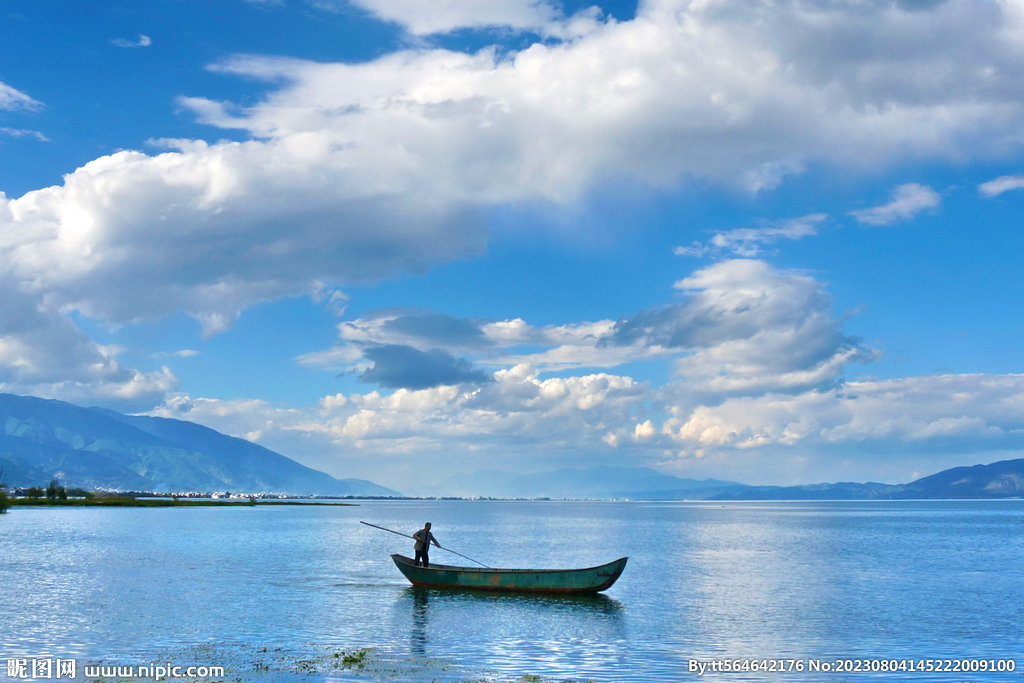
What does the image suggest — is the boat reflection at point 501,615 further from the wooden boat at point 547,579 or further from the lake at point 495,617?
the wooden boat at point 547,579

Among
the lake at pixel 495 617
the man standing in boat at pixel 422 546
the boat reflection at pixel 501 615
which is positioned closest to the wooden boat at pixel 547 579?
the boat reflection at pixel 501 615

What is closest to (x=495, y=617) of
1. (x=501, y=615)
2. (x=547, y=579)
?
(x=501, y=615)

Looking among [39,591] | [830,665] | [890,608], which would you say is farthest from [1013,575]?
[39,591]

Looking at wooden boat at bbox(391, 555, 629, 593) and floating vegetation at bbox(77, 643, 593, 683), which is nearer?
floating vegetation at bbox(77, 643, 593, 683)

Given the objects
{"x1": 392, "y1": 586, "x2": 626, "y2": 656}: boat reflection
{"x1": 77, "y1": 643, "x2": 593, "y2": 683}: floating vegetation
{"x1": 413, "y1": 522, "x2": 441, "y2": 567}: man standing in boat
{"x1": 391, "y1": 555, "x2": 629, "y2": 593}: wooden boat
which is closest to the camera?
{"x1": 77, "y1": 643, "x2": 593, "y2": 683}: floating vegetation

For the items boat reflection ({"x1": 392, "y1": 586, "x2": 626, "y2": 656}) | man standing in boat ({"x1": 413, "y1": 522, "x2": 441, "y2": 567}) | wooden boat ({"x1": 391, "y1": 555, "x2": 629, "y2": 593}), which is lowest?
boat reflection ({"x1": 392, "y1": 586, "x2": 626, "y2": 656})

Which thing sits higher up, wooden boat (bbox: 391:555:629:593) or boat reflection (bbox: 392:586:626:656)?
wooden boat (bbox: 391:555:629:593)

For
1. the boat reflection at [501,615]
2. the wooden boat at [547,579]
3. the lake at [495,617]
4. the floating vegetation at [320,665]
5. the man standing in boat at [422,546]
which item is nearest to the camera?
the floating vegetation at [320,665]

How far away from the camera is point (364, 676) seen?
1035 inches

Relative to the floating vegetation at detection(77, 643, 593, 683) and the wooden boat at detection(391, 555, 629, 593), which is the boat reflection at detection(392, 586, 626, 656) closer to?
→ the wooden boat at detection(391, 555, 629, 593)

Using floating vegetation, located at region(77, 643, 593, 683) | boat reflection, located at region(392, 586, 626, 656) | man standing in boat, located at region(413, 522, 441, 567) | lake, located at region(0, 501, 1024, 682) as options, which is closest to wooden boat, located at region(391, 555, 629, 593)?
boat reflection, located at region(392, 586, 626, 656)

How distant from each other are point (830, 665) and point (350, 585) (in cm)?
3388

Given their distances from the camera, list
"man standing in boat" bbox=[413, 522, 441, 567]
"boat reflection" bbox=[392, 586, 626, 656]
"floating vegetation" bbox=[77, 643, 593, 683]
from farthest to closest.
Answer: "man standing in boat" bbox=[413, 522, 441, 567], "boat reflection" bbox=[392, 586, 626, 656], "floating vegetation" bbox=[77, 643, 593, 683]

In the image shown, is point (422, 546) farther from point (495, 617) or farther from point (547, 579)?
point (495, 617)
